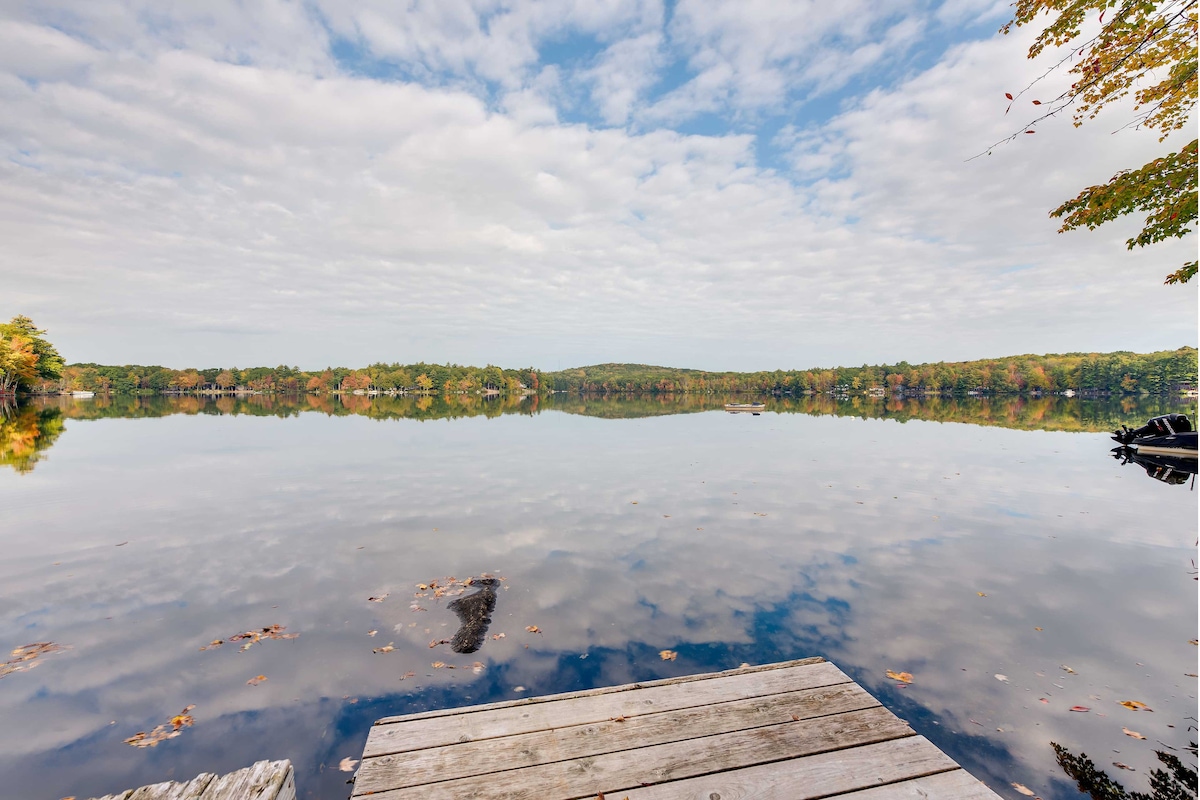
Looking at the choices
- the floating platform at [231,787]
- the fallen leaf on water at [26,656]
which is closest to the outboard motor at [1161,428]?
the floating platform at [231,787]

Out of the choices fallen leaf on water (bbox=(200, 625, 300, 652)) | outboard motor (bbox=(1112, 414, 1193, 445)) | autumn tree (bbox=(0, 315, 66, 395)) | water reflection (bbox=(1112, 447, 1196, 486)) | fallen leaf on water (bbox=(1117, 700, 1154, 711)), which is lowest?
fallen leaf on water (bbox=(1117, 700, 1154, 711))

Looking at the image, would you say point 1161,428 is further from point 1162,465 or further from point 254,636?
point 254,636

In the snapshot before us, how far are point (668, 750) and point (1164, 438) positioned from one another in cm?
4365

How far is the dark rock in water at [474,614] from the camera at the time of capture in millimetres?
8289

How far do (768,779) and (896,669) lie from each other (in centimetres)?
465

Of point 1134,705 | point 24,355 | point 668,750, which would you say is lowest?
point 1134,705

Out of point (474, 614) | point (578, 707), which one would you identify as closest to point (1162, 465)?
point (474, 614)

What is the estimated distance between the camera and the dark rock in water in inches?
326

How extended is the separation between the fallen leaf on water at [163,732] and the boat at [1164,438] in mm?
46828

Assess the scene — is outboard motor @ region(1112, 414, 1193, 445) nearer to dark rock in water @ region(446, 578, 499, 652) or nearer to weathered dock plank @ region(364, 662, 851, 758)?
weathered dock plank @ region(364, 662, 851, 758)

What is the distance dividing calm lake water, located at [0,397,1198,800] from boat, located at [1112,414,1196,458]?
493 inches

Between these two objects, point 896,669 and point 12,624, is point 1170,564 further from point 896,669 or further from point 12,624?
point 12,624

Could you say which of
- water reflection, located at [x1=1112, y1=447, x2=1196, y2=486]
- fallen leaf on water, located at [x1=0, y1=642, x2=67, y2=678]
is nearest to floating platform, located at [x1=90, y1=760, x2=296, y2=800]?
fallen leaf on water, located at [x1=0, y1=642, x2=67, y2=678]

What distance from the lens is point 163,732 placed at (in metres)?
6.28
